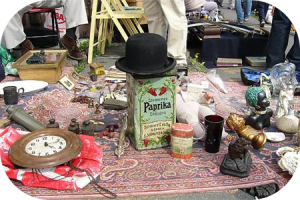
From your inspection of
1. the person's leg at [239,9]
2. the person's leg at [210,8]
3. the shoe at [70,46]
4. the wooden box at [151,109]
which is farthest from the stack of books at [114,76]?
the person's leg at [239,9]

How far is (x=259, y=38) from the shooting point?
453cm

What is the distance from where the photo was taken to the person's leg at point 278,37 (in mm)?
3838

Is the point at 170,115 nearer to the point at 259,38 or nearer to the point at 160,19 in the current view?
the point at 160,19

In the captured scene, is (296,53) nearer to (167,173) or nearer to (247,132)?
(247,132)

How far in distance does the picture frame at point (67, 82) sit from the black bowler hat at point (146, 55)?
1.40m

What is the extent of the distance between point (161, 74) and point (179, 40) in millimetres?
1748

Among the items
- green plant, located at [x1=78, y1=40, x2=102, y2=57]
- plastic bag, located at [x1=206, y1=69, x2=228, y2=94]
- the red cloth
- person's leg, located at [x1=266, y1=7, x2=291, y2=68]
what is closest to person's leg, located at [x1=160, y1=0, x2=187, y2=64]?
plastic bag, located at [x1=206, y1=69, x2=228, y2=94]

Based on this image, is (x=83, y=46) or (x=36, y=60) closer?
(x=36, y=60)

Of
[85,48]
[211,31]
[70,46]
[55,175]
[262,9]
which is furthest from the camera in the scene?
[262,9]

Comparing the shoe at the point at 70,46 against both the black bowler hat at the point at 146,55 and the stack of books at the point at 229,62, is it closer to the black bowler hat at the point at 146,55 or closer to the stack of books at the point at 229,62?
the stack of books at the point at 229,62

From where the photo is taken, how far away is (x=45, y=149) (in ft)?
5.77

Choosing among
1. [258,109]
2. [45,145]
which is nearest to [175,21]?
[258,109]

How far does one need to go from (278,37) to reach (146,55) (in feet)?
8.74

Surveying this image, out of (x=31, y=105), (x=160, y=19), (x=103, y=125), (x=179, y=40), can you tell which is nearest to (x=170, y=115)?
(x=103, y=125)
